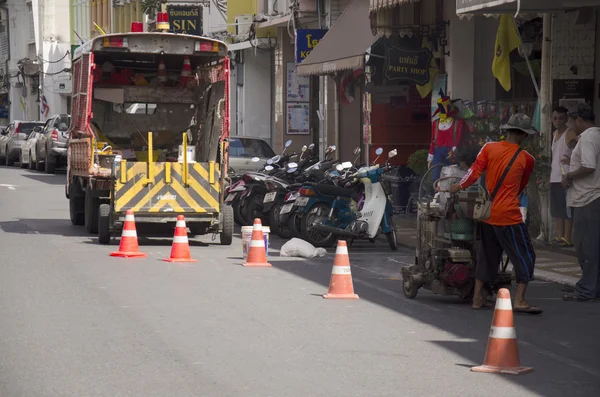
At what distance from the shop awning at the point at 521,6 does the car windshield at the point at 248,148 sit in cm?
997

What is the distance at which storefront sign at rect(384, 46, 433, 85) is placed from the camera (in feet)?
71.1

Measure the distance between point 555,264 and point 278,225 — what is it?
479 centimetres

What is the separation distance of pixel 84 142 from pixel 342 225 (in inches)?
160

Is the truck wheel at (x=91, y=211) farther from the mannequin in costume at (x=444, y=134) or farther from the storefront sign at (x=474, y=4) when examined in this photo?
the storefront sign at (x=474, y=4)

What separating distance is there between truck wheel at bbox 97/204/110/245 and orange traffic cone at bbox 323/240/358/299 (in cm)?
557

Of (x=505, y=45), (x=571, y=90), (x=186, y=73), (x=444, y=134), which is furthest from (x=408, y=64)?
(x=571, y=90)

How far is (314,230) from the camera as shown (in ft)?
55.2

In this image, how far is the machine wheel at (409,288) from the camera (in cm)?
1141

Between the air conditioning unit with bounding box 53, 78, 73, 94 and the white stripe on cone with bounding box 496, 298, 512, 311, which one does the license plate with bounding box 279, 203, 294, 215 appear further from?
the air conditioning unit with bounding box 53, 78, 73, 94

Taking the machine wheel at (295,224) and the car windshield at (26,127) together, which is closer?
the machine wheel at (295,224)

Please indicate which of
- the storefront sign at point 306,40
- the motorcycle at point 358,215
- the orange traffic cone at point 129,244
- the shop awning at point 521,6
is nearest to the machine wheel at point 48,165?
the storefront sign at point 306,40

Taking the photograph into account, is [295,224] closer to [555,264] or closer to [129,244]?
[129,244]

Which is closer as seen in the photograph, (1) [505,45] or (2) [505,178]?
(2) [505,178]

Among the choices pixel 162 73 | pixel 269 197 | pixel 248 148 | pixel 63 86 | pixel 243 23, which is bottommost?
pixel 269 197
